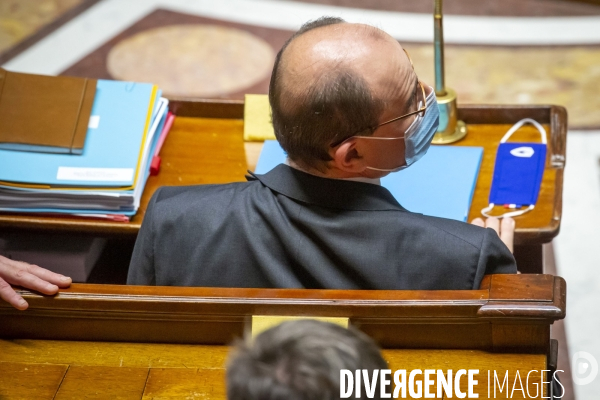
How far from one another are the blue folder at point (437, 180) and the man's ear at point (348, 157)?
383 millimetres

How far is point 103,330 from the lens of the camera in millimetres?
1720

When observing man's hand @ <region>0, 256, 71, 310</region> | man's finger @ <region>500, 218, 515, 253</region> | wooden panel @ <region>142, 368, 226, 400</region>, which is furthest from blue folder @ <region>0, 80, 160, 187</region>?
man's finger @ <region>500, 218, 515, 253</region>

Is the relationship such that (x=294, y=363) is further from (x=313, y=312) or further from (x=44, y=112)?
(x=44, y=112)

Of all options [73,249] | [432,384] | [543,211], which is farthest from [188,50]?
[432,384]

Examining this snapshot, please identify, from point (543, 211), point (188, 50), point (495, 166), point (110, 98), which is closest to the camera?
point (543, 211)

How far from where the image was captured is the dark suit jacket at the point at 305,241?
1.72 m

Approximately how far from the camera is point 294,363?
0.97 meters

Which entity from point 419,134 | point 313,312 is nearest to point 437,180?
point 419,134

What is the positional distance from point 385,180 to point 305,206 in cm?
55

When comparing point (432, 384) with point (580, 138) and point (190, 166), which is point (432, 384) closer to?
point (190, 166)

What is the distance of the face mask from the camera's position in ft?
6.23

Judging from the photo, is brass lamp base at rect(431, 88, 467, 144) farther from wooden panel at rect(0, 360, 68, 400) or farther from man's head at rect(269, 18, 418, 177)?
wooden panel at rect(0, 360, 68, 400)

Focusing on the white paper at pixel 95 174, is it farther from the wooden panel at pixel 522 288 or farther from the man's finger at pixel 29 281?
the wooden panel at pixel 522 288

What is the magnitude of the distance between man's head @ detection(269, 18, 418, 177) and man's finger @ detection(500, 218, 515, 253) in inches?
16.1
